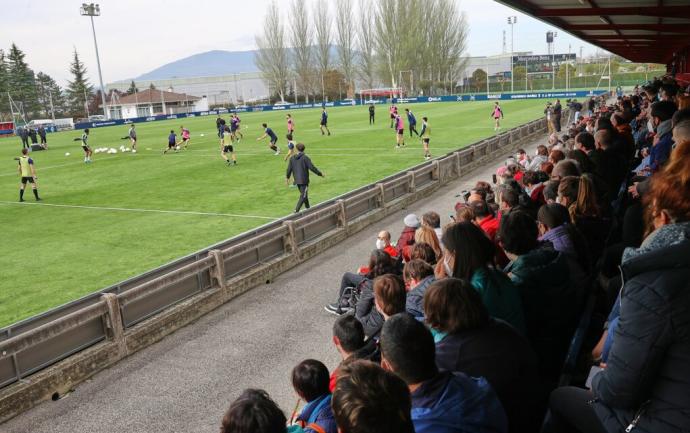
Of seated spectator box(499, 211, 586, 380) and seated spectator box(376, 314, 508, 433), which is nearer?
seated spectator box(376, 314, 508, 433)

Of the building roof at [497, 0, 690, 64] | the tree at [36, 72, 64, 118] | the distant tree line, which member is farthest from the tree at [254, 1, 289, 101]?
the building roof at [497, 0, 690, 64]

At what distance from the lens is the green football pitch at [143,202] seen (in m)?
12.3

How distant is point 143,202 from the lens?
762 inches

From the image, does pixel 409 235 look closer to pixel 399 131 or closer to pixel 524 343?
pixel 524 343

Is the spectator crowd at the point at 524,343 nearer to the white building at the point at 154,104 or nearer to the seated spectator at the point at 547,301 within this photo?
the seated spectator at the point at 547,301

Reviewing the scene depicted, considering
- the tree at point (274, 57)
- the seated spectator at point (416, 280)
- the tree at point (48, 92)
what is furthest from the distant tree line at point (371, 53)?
the seated spectator at point (416, 280)

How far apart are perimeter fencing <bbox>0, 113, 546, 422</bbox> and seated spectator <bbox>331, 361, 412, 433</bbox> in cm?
557

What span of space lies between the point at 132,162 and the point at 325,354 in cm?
2549

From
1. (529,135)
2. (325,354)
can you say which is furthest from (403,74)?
(325,354)

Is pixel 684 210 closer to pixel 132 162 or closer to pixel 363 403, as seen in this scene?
pixel 363 403

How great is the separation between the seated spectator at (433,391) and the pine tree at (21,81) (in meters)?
109

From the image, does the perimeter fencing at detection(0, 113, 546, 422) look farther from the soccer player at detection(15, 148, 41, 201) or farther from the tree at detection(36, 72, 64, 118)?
the tree at detection(36, 72, 64, 118)

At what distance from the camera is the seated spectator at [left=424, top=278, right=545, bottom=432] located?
10.8ft

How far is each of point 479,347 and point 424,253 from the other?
122 inches
